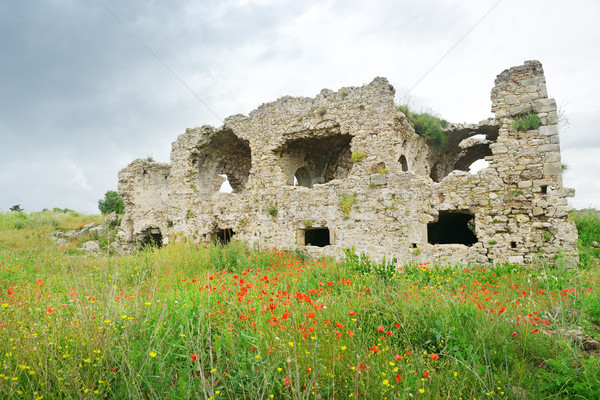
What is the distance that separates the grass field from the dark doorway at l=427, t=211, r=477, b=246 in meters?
5.85

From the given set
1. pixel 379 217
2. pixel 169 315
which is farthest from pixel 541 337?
pixel 379 217

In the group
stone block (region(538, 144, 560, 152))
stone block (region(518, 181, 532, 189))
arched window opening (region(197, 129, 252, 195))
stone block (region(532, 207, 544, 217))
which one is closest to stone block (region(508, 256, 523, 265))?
stone block (region(532, 207, 544, 217))

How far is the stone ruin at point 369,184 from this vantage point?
7848 millimetres

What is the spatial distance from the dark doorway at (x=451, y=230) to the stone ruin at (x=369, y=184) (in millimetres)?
47

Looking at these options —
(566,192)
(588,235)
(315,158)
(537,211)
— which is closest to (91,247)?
(315,158)

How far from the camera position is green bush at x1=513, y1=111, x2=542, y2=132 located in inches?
313

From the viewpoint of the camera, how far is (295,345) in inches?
102

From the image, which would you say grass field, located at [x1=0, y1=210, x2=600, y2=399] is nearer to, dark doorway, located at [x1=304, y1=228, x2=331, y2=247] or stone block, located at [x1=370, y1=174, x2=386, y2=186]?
stone block, located at [x1=370, y1=174, x2=386, y2=186]

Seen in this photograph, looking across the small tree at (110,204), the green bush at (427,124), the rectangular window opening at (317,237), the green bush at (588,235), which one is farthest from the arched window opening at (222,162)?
the small tree at (110,204)

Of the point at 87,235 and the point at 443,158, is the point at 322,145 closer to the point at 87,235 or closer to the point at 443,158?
the point at 443,158

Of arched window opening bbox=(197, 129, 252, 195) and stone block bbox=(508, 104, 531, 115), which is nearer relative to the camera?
stone block bbox=(508, 104, 531, 115)

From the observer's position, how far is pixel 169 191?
14.5 metres

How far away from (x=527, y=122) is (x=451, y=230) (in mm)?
5144

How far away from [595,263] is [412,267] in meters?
4.30
